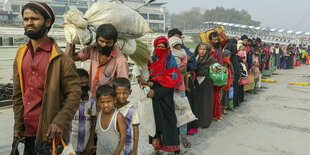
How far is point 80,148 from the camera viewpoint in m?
2.46

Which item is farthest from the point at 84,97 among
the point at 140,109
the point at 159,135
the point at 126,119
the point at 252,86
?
the point at 252,86

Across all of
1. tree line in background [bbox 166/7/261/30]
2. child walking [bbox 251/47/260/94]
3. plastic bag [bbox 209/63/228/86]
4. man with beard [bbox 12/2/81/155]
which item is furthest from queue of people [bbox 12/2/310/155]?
tree line in background [bbox 166/7/261/30]

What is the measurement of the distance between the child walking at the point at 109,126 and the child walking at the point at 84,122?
0.39ft

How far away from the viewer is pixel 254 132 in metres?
4.36

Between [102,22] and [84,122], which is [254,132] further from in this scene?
[102,22]

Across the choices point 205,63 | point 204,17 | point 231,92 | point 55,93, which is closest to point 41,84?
point 55,93

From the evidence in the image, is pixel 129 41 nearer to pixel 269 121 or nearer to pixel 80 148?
pixel 80 148

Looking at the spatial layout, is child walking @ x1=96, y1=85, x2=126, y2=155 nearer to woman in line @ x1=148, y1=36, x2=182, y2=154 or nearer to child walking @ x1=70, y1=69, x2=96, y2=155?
child walking @ x1=70, y1=69, x2=96, y2=155

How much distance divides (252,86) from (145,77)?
5.25m

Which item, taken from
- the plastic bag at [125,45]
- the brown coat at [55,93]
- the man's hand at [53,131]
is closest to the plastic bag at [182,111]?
the plastic bag at [125,45]

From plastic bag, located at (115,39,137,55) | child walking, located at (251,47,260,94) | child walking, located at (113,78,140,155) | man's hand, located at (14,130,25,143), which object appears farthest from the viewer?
child walking, located at (251,47,260,94)

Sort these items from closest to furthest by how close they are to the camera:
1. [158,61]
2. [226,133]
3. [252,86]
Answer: [158,61] → [226,133] → [252,86]

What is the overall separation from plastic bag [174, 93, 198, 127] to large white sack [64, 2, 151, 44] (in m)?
1.25

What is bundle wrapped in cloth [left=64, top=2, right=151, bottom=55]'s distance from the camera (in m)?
2.13
